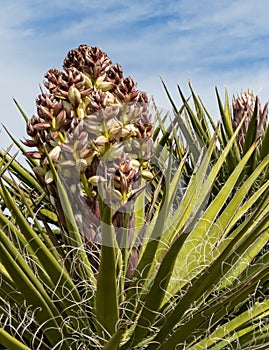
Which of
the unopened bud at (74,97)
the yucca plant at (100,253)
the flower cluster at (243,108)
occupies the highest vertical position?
the flower cluster at (243,108)

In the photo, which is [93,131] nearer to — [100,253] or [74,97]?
[74,97]

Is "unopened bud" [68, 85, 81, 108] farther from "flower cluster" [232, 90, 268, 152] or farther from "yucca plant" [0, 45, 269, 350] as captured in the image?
"flower cluster" [232, 90, 268, 152]

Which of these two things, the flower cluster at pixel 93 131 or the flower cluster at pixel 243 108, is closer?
the flower cluster at pixel 93 131

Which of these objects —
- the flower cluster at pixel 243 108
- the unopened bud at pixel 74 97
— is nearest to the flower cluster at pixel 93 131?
the unopened bud at pixel 74 97

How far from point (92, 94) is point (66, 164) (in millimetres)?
224

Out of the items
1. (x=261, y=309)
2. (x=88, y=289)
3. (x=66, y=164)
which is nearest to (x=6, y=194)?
(x=66, y=164)

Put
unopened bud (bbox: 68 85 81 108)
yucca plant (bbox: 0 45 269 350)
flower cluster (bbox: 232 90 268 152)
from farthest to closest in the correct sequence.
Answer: flower cluster (bbox: 232 90 268 152) < unopened bud (bbox: 68 85 81 108) < yucca plant (bbox: 0 45 269 350)

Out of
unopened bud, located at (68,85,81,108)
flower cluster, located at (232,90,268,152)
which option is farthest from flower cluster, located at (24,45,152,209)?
flower cluster, located at (232,90,268,152)

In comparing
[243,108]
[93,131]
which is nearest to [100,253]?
[93,131]

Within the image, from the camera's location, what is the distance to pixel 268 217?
1.52 m

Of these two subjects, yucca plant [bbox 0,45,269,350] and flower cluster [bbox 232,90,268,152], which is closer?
yucca plant [bbox 0,45,269,350]

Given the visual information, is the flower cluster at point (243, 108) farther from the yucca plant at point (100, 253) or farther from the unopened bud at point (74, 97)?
the unopened bud at point (74, 97)

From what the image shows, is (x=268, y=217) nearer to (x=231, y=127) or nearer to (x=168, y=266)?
(x=168, y=266)

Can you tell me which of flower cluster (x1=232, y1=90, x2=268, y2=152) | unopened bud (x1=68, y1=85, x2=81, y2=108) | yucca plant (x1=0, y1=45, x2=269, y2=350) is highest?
flower cluster (x1=232, y1=90, x2=268, y2=152)
